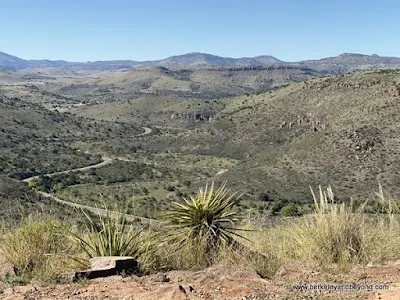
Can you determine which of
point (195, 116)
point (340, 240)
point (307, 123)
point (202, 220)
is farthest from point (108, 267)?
point (195, 116)

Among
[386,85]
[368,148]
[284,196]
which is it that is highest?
[386,85]

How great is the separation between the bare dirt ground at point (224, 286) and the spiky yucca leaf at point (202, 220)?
1.01 meters

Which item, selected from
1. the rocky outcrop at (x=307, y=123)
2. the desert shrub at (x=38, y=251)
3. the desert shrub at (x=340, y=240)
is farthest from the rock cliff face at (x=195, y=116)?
the desert shrub at (x=38, y=251)

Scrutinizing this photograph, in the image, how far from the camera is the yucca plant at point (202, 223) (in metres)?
8.31

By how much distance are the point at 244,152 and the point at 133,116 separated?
80293 millimetres

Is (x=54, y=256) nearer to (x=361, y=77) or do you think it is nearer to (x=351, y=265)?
(x=351, y=265)

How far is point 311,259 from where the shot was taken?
26.6 ft

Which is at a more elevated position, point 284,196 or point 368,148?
point 368,148

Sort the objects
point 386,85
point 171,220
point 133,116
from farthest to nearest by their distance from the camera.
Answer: point 133,116, point 386,85, point 171,220

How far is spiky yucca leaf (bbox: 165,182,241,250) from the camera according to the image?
27.5 feet

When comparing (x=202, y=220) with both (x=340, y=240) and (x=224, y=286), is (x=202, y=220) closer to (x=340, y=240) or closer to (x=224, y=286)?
(x=224, y=286)

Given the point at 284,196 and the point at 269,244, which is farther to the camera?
the point at 284,196

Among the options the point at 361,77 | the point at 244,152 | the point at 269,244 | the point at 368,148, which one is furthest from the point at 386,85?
the point at 269,244

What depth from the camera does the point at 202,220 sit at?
8508mm
